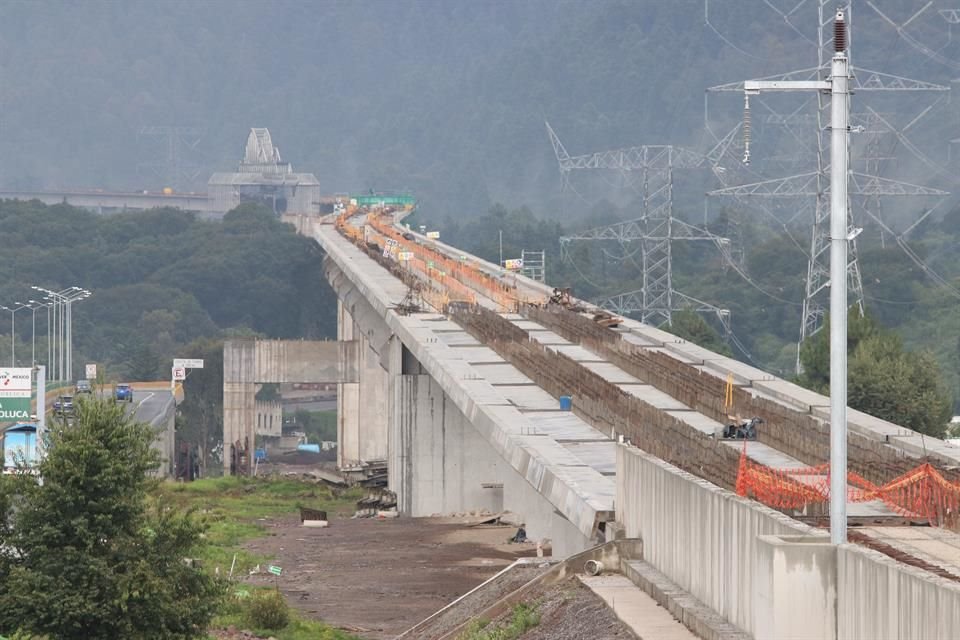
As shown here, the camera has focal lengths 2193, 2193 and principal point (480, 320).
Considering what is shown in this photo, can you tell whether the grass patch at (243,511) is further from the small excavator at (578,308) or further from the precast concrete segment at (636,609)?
the small excavator at (578,308)

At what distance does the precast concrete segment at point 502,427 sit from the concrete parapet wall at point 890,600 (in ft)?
29.8

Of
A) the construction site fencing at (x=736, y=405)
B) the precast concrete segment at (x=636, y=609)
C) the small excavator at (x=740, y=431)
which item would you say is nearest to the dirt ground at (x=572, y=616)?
the precast concrete segment at (x=636, y=609)

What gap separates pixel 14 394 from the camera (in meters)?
50.8

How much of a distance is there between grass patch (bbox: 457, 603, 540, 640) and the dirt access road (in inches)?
238

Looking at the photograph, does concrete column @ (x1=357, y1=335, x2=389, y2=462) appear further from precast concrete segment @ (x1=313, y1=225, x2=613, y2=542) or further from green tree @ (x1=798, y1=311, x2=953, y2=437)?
green tree @ (x1=798, y1=311, x2=953, y2=437)

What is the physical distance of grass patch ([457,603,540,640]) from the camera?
82.7 ft

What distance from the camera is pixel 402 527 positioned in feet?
175

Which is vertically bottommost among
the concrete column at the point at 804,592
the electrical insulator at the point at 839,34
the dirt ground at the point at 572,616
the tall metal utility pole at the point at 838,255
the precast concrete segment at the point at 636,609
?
the dirt ground at the point at 572,616

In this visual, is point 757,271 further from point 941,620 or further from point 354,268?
point 941,620

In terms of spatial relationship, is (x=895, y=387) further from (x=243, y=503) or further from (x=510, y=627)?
(x=510, y=627)

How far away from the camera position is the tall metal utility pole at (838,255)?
701 inches

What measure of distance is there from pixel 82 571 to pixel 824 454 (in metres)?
10.8

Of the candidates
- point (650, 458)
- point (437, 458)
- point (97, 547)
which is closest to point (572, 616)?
point (650, 458)

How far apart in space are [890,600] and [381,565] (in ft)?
88.1
